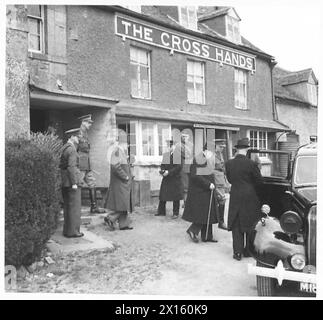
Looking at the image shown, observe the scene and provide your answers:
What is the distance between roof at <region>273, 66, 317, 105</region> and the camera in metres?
16.4

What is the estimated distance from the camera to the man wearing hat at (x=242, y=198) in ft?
17.9

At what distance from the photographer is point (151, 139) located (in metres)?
11.3

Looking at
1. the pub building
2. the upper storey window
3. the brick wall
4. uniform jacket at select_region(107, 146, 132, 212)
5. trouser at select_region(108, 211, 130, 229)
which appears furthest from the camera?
the upper storey window

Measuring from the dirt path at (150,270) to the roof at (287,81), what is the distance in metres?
11.4

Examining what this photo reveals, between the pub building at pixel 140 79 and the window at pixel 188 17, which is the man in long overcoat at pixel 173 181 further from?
the window at pixel 188 17

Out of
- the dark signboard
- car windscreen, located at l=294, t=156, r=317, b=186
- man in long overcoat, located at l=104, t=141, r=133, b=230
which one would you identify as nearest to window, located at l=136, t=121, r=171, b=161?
the dark signboard

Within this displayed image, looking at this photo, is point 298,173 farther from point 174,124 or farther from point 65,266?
point 174,124

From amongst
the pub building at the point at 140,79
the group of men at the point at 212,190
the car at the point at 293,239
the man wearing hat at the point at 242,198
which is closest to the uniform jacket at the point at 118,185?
the group of men at the point at 212,190

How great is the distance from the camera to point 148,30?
37.3ft

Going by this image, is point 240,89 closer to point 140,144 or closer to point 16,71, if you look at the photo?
point 140,144

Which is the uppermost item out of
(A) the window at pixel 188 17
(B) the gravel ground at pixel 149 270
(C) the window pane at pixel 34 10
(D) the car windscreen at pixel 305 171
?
(A) the window at pixel 188 17

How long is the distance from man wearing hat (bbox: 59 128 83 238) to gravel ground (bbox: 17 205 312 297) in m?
0.65

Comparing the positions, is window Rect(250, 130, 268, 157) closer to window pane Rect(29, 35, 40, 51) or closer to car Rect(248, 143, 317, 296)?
window pane Rect(29, 35, 40, 51)

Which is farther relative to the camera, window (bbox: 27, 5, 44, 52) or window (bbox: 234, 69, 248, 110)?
window (bbox: 234, 69, 248, 110)
